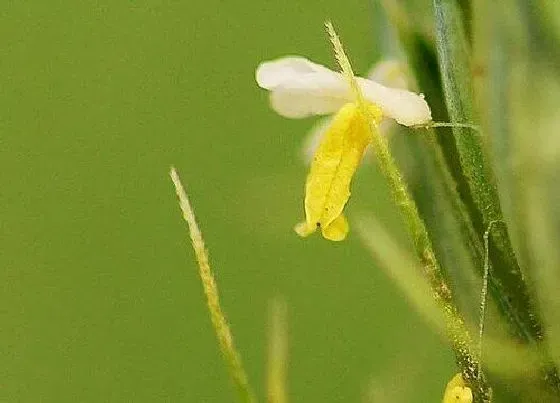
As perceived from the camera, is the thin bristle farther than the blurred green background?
No

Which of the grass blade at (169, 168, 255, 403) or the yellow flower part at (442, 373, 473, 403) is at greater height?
the grass blade at (169, 168, 255, 403)

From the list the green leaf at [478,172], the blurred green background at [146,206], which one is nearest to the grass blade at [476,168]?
the green leaf at [478,172]

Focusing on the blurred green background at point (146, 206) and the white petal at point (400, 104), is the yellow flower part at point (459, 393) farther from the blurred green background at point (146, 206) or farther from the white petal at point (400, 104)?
the blurred green background at point (146, 206)

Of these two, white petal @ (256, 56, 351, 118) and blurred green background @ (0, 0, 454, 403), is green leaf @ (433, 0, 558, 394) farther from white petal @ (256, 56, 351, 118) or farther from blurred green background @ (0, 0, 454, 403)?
blurred green background @ (0, 0, 454, 403)

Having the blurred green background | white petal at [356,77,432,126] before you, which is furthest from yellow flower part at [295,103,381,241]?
the blurred green background

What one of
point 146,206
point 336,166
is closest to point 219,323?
point 336,166

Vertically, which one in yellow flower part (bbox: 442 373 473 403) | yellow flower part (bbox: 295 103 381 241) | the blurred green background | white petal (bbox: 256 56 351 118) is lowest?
yellow flower part (bbox: 442 373 473 403)

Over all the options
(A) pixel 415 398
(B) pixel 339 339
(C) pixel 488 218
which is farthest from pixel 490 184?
(B) pixel 339 339

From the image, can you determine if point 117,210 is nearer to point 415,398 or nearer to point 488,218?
point 415,398
